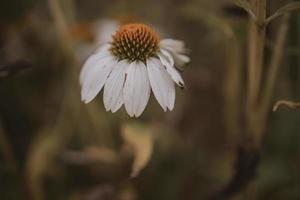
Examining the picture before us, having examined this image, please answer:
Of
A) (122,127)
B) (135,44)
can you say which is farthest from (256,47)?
(122,127)

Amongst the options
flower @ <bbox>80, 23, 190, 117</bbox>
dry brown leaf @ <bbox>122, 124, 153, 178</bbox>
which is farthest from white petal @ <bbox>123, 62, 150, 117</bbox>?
dry brown leaf @ <bbox>122, 124, 153, 178</bbox>

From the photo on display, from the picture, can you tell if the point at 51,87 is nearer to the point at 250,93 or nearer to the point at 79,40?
the point at 79,40

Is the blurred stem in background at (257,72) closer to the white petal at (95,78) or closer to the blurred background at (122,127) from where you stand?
the blurred background at (122,127)

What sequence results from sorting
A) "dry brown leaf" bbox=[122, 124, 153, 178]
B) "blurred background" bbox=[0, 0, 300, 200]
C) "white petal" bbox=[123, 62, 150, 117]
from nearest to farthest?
"white petal" bbox=[123, 62, 150, 117] → "dry brown leaf" bbox=[122, 124, 153, 178] → "blurred background" bbox=[0, 0, 300, 200]

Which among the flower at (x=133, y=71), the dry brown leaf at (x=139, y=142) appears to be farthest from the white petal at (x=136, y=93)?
the dry brown leaf at (x=139, y=142)

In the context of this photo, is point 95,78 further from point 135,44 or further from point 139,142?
point 139,142

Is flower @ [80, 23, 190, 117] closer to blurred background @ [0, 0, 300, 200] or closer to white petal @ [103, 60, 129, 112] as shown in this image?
white petal @ [103, 60, 129, 112]

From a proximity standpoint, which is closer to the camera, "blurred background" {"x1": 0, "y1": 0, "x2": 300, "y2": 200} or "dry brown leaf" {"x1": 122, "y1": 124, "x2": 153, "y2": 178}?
"dry brown leaf" {"x1": 122, "y1": 124, "x2": 153, "y2": 178}

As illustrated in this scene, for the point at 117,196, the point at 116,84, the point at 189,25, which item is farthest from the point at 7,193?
the point at 189,25
